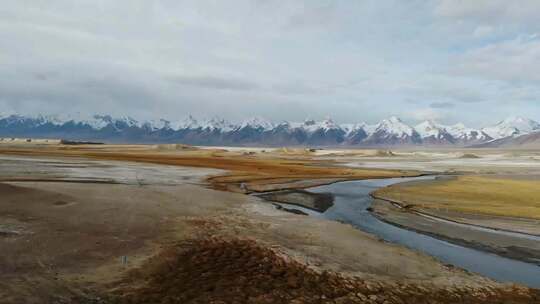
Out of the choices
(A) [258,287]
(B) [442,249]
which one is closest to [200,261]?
(A) [258,287]

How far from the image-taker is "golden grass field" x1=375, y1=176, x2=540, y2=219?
102ft

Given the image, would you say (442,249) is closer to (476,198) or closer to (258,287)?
(258,287)

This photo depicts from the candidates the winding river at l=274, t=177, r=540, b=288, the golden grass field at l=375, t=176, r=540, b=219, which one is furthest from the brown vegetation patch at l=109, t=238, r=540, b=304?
the golden grass field at l=375, t=176, r=540, b=219

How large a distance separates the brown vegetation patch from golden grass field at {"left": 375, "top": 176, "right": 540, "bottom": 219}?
18.0 m

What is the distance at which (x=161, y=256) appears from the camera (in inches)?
624

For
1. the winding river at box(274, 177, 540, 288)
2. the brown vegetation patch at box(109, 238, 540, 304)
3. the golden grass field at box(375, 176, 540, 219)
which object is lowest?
the winding river at box(274, 177, 540, 288)

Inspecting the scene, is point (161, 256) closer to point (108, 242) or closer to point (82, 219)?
point (108, 242)

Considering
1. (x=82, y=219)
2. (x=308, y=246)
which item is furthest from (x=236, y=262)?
(x=82, y=219)

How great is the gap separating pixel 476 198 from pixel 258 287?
30.8 metres

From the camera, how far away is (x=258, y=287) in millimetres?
13438

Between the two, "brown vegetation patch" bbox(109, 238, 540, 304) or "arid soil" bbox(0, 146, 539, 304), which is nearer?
"brown vegetation patch" bbox(109, 238, 540, 304)

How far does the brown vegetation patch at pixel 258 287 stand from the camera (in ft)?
40.7

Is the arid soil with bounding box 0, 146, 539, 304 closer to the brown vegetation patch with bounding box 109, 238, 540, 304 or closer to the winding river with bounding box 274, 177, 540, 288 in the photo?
the brown vegetation patch with bounding box 109, 238, 540, 304

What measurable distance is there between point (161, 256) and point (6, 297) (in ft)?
18.3
